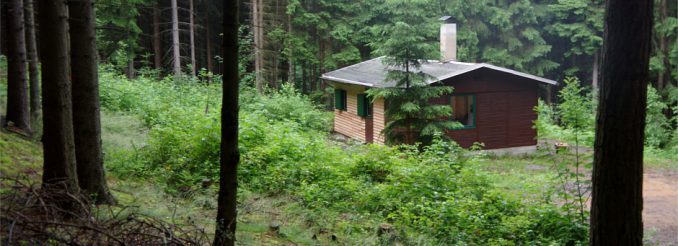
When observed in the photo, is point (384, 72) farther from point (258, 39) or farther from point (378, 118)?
point (258, 39)

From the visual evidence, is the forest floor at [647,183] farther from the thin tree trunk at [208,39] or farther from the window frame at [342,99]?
the thin tree trunk at [208,39]

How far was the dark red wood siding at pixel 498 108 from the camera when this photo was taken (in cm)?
2212

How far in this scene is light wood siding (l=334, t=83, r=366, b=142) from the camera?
2461 centimetres

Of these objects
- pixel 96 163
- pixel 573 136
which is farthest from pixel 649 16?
pixel 96 163

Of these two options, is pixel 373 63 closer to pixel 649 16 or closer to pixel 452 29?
pixel 452 29

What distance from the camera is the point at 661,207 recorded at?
1427 cm

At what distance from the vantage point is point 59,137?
18.4 feet

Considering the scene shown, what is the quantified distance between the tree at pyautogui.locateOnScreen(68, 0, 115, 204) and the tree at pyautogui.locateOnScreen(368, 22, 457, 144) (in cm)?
1076

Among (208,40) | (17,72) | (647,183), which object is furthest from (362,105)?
(17,72)

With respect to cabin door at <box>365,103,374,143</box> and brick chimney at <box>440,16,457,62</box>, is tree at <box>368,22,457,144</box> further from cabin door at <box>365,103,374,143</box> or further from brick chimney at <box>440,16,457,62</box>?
brick chimney at <box>440,16,457,62</box>

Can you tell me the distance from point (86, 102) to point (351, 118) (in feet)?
63.2

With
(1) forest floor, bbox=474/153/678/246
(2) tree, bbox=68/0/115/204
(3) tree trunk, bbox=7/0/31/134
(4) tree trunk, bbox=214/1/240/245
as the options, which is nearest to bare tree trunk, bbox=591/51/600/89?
(1) forest floor, bbox=474/153/678/246

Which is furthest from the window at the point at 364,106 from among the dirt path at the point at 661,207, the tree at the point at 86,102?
the tree at the point at 86,102

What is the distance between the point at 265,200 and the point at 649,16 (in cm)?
570
